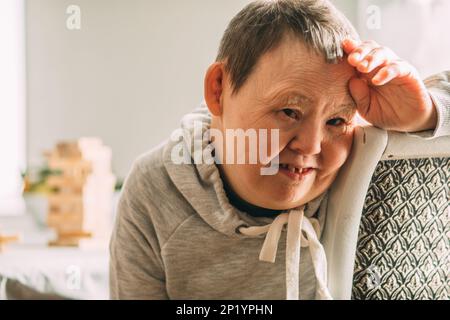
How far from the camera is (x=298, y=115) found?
64cm

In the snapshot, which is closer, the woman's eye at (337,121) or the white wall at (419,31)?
the woman's eye at (337,121)

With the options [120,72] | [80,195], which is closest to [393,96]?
[120,72]

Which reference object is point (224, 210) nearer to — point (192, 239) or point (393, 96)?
point (192, 239)

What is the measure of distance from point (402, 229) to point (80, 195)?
57 centimetres

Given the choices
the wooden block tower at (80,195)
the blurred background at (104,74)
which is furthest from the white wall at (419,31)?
the wooden block tower at (80,195)

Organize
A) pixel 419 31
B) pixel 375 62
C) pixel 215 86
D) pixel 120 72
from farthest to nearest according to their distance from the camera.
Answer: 1. pixel 419 31
2. pixel 120 72
3. pixel 215 86
4. pixel 375 62

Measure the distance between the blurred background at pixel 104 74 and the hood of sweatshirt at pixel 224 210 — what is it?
0.35 feet

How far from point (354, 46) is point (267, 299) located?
0.35 metres

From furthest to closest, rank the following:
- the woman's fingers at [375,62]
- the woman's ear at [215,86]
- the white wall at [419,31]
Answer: the white wall at [419,31] < the woman's ear at [215,86] < the woman's fingers at [375,62]

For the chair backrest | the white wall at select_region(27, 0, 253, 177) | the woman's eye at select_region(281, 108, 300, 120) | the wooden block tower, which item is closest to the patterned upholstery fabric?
the chair backrest

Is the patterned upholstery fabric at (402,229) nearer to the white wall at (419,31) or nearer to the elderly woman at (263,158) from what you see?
the elderly woman at (263,158)

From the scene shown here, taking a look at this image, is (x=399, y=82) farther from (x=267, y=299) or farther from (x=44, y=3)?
Result: (x=44, y=3)

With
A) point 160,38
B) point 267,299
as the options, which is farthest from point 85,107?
point 267,299

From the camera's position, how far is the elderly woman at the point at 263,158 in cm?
63
